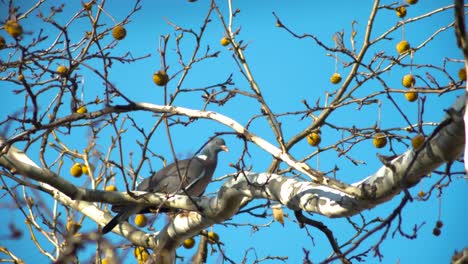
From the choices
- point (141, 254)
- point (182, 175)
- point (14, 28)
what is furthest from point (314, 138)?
point (14, 28)

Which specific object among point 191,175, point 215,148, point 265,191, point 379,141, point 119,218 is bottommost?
point 265,191

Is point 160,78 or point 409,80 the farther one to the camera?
point 409,80

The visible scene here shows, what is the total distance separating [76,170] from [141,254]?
0.78 m

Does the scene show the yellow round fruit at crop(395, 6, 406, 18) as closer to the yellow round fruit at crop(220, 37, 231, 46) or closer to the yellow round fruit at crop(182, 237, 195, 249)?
the yellow round fruit at crop(220, 37, 231, 46)

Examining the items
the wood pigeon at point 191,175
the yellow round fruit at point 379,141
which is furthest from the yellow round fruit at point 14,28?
the yellow round fruit at point 379,141

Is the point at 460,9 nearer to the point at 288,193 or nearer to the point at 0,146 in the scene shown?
the point at 288,193

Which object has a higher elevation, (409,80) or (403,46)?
(403,46)

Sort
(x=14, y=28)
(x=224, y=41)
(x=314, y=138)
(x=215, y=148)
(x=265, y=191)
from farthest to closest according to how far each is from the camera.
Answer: (x=215, y=148)
(x=224, y=41)
(x=314, y=138)
(x=265, y=191)
(x=14, y=28)

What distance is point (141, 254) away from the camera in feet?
14.6

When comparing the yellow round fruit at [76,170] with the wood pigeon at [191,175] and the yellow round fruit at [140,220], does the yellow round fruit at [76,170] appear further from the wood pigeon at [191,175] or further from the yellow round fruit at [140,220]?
the yellow round fruit at [140,220]

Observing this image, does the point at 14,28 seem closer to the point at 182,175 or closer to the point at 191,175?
the point at 182,175

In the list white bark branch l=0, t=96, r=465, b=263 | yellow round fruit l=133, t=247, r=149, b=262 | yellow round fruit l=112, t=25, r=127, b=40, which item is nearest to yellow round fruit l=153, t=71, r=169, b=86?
white bark branch l=0, t=96, r=465, b=263

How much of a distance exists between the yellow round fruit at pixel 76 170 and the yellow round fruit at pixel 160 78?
1.52 m

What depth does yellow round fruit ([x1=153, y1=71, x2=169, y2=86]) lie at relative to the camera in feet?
11.4
